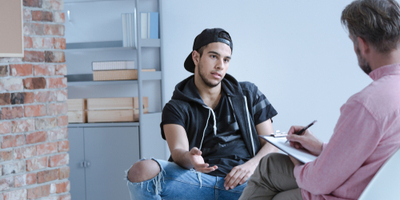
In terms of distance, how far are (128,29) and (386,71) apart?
2.41m

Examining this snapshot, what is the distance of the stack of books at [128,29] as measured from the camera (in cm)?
304

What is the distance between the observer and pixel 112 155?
3.03 metres

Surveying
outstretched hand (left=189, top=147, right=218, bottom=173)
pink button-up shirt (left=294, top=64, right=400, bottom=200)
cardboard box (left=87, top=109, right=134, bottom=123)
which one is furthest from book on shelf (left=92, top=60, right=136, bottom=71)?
pink button-up shirt (left=294, top=64, right=400, bottom=200)

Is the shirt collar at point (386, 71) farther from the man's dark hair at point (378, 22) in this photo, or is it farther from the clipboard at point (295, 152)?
the clipboard at point (295, 152)

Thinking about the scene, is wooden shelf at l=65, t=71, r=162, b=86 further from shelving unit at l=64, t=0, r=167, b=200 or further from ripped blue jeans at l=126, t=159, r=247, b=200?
ripped blue jeans at l=126, t=159, r=247, b=200

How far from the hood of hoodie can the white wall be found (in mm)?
995

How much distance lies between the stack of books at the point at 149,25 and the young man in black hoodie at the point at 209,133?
1020 mm

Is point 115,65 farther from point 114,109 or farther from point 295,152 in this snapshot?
point 295,152

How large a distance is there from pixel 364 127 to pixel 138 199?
1196 millimetres

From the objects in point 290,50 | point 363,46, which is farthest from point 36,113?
point 290,50

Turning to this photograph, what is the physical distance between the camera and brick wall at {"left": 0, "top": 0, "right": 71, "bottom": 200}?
199 centimetres

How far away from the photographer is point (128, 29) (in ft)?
10.0

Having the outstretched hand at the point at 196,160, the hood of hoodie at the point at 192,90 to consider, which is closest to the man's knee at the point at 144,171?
the outstretched hand at the point at 196,160

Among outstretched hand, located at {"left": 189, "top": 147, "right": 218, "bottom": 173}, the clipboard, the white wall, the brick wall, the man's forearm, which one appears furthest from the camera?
→ the white wall
